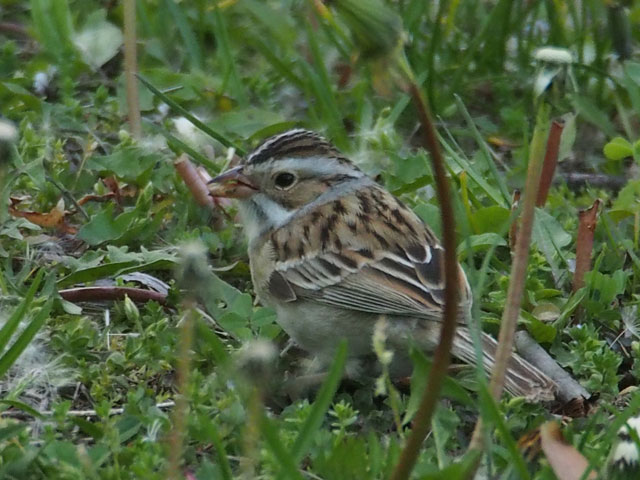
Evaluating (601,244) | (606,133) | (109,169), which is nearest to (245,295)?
(109,169)

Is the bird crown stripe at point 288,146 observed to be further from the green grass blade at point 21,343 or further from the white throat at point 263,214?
the green grass blade at point 21,343

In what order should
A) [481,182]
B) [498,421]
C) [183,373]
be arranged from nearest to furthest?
[183,373], [498,421], [481,182]

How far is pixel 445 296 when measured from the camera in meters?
2.54

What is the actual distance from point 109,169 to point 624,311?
222 cm

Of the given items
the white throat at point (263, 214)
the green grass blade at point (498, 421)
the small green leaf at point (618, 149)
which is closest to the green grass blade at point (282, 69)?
the white throat at point (263, 214)

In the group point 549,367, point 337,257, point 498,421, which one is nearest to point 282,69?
point 337,257

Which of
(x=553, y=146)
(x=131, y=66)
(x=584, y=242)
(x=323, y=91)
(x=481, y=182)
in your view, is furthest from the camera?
(x=323, y=91)

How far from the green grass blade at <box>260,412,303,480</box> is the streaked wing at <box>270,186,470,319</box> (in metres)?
1.36

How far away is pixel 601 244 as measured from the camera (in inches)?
201

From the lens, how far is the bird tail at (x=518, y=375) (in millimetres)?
3883

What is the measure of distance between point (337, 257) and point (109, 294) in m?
0.85

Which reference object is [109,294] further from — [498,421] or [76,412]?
[498,421]

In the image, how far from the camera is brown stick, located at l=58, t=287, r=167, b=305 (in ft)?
15.0

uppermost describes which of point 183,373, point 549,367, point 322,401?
point 183,373
